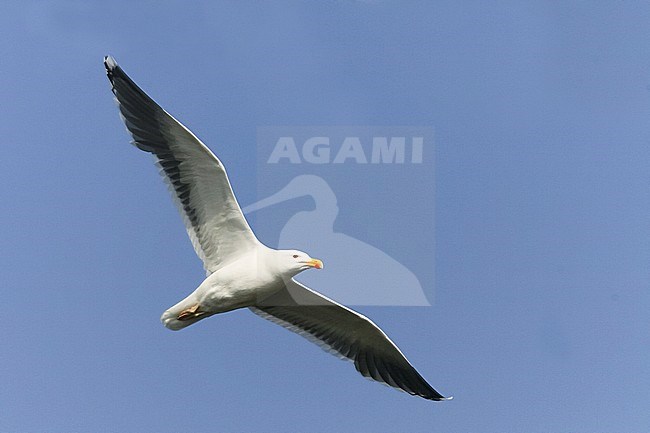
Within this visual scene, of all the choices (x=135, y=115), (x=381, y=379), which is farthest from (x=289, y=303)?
(x=135, y=115)

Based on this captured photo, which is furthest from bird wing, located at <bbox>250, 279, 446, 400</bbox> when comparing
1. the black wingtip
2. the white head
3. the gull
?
the black wingtip

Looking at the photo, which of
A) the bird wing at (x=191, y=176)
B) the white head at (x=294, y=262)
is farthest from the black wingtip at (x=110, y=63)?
the white head at (x=294, y=262)

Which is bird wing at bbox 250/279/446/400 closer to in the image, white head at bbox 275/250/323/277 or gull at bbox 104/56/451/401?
gull at bbox 104/56/451/401

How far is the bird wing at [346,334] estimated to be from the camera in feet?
37.2

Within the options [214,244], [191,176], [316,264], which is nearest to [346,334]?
[316,264]

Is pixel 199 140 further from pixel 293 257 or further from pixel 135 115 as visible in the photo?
pixel 293 257

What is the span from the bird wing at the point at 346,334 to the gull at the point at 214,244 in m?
0.02

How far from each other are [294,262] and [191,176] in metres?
1.47

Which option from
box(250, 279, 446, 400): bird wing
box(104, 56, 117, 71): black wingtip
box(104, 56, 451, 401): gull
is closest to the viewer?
box(104, 56, 451, 401): gull

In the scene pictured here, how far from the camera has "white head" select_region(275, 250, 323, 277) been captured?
10320 millimetres

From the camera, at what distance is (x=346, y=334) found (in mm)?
11781

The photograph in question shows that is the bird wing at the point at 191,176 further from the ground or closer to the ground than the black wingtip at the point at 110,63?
closer to the ground

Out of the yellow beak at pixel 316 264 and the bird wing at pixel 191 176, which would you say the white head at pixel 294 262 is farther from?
the bird wing at pixel 191 176

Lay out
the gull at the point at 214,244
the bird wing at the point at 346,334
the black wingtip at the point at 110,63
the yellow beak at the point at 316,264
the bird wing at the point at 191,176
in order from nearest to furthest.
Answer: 1. the yellow beak at the point at 316,264
2. the gull at the point at 214,244
3. the bird wing at the point at 191,176
4. the black wingtip at the point at 110,63
5. the bird wing at the point at 346,334
